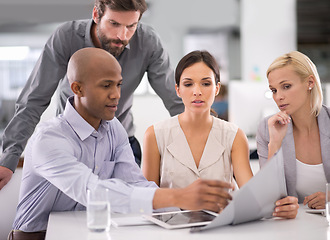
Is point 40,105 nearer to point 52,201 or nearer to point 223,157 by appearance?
point 52,201

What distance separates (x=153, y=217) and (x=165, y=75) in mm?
1118

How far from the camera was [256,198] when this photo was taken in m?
1.19

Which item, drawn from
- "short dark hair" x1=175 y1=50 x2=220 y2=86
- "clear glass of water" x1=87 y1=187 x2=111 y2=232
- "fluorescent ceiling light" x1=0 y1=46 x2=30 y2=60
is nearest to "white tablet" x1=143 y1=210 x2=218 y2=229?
"clear glass of water" x1=87 y1=187 x2=111 y2=232

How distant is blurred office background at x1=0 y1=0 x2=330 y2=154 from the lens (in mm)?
6508

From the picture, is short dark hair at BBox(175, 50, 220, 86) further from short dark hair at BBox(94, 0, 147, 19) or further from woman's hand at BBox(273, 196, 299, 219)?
woman's hand at BBox(273, 196, 299, 219)

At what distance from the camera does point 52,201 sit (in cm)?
149

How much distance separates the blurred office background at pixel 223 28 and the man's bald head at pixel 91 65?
412 centimetres

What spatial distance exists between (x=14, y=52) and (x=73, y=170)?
27.7ft

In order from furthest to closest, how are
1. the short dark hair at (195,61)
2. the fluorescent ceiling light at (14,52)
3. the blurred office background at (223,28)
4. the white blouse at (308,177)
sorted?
1. the fluorescent ceiling light at (14,52)
2. the blurred office background at (223,28)
3. the short dark hair at (195,61)
4. the white blouse at (308,177)

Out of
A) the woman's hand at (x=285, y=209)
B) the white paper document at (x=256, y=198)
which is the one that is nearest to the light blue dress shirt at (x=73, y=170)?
the white paper document at (x=256, y=198)

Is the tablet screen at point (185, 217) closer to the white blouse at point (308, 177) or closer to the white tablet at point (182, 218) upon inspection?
the white tablet at point (182, 218)

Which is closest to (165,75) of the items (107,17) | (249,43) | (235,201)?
(107,17)

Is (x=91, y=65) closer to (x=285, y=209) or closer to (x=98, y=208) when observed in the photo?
(x=98, y=208)

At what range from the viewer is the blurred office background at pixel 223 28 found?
651 cm
